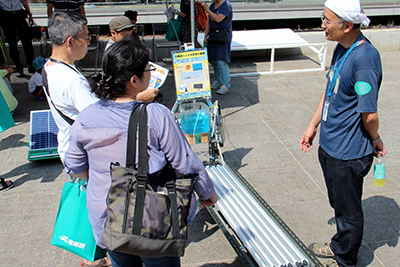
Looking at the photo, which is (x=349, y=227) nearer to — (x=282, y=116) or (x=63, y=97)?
(x=63, y=97)

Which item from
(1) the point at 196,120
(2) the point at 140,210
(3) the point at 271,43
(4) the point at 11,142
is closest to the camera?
(2) the point at 140,210

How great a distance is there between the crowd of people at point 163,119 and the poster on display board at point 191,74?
80.5 inches

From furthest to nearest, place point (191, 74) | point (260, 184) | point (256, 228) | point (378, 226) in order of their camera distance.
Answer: point (191, 74), point (260, 184), point (378, 226), point (256, 228)

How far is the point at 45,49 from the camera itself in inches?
344

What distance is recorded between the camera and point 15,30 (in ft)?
24.7

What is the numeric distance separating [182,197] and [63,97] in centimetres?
123

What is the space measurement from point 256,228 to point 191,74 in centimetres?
247

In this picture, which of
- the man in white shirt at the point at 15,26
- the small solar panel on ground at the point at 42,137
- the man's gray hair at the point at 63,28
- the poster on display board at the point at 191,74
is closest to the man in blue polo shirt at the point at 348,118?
the man's gray hair at the point at 63,28

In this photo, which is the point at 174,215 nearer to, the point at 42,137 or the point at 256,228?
the point at 256,228

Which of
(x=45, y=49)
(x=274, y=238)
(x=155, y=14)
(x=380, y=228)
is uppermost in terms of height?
(x=155, y=14)

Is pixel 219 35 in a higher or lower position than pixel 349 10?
lower

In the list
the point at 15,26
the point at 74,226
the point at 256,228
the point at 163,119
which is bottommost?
the point at 256,228

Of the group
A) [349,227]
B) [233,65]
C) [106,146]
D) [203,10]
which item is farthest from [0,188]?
[233,65]

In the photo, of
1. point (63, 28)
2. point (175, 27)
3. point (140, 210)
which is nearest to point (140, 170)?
point (140, 210)
